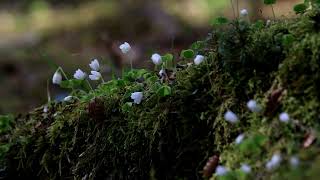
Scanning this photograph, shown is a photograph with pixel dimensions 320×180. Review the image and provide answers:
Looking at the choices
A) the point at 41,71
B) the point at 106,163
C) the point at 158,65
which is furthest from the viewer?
the point at 41,71

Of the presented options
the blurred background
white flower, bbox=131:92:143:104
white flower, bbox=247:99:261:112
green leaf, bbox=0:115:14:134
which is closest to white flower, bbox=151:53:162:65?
white flower, bbox=131:92:143:104

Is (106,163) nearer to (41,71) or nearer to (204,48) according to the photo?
(204,48)

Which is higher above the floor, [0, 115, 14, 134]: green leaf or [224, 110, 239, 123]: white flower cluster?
[224, 110, 239, 123]: white flower cluster

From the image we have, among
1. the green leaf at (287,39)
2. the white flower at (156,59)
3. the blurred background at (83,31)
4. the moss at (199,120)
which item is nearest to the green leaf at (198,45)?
the moss at (199,120)

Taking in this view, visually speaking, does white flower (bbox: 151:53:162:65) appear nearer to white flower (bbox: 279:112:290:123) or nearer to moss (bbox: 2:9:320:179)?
moss (bbox: 2:9:320:179)

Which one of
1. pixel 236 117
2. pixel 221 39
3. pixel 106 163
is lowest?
pixel 106 163

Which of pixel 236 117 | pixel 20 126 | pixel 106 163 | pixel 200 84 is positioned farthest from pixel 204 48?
pixel 20 126
